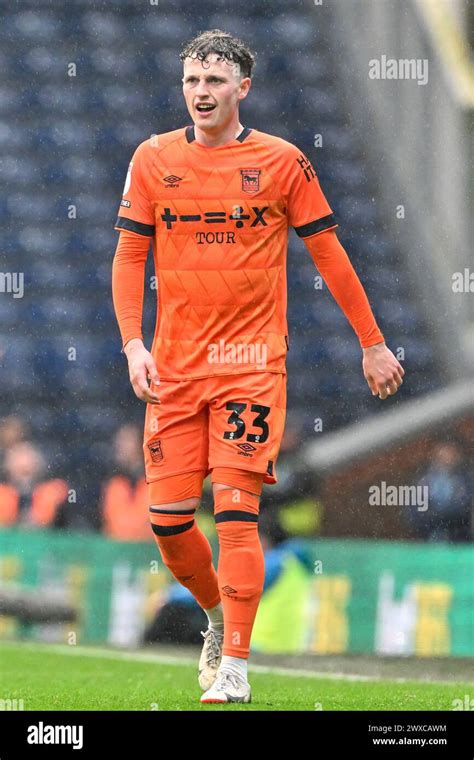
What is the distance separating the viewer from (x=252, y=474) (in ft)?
14.6

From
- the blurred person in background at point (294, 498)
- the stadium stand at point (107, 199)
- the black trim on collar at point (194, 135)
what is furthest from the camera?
the stadium stand at point (107, 199)

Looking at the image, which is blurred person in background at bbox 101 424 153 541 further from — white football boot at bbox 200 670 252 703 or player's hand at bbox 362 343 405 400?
white football boot at bbox 200 670 252 703

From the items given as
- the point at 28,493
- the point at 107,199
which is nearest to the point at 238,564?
the point at 28,493

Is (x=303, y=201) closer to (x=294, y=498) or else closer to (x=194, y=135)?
(x=194, y=135)

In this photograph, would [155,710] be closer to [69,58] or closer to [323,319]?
[323,319]

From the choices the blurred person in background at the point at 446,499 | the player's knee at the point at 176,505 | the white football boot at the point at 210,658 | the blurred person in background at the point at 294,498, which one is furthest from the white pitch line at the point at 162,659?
the player's knee at the point at 176,505

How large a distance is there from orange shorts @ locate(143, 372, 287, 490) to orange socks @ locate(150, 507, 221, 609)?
0.13 meters

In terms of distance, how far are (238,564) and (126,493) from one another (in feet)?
14.8

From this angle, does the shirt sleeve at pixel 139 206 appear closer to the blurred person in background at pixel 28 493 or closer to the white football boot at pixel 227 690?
the white football boot at pixel 227 690

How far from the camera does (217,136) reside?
4621mm

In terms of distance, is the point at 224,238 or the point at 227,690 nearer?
the point at 227,690

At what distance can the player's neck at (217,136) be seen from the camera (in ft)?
15.2

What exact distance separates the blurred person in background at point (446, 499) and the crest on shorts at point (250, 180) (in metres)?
3.70

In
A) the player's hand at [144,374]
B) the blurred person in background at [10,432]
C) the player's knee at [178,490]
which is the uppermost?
the blurred person in background at [10,432]
